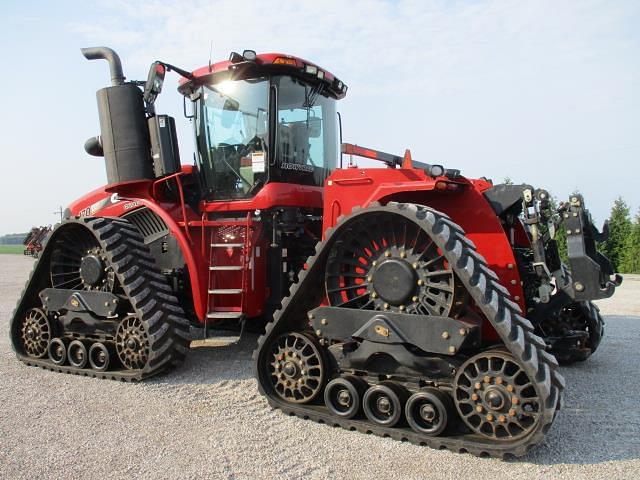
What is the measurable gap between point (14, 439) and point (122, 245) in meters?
2.21

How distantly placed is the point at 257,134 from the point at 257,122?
125mm

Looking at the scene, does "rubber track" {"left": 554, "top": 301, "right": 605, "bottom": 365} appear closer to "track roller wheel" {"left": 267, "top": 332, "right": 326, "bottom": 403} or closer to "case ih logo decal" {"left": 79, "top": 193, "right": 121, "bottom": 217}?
"track roller wheel" {"left": 267, "top": 332, "right": 326, "bottom": 403}

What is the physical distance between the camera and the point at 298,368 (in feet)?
14.9

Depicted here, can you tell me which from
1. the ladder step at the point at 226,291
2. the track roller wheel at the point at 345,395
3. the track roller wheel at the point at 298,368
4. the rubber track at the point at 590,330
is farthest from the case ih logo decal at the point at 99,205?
the rubber track at the point at 590,330

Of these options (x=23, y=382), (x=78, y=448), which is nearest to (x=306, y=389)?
(x=78, y=448)

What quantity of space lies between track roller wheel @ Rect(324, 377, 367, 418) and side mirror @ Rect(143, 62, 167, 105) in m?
3.53

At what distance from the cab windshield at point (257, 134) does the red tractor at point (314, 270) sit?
0.02 metres

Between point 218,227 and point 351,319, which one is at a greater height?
point 218,227

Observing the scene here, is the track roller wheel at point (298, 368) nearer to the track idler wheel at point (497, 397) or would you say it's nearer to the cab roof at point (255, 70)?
the track idler wheel at point (497, 397)

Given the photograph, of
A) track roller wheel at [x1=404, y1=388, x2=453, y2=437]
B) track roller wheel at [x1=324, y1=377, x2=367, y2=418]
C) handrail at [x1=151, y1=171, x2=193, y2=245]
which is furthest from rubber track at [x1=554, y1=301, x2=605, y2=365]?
handrail at [x1=151, y1=171, x2=193, y2=245]

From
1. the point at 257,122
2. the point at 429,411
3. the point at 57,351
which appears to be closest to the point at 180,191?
the point at 257,122

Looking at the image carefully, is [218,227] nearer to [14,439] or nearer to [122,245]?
[122,245]

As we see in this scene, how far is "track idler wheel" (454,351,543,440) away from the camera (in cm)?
356

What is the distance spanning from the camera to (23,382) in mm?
5551
